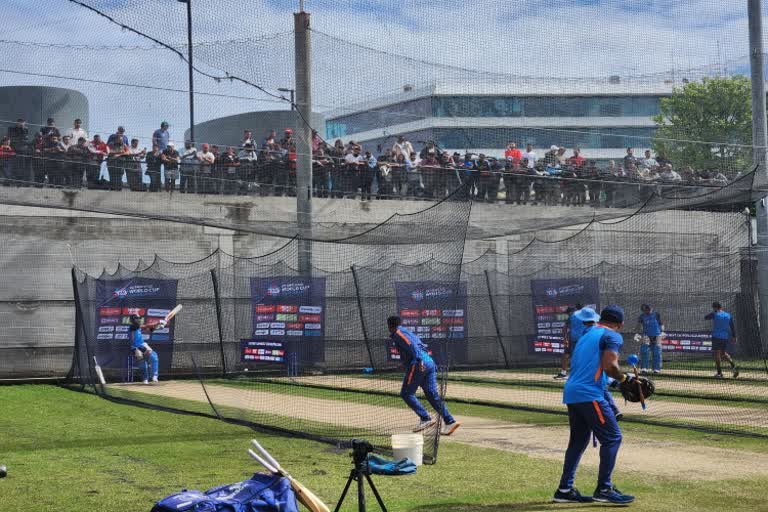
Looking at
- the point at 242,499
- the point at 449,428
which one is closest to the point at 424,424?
the point at 449,428

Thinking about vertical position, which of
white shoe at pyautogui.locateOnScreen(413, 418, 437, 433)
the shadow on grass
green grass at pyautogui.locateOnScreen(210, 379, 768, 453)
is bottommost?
green grass at pyautogui.locateOnScreen(210, 379, 768, 453)

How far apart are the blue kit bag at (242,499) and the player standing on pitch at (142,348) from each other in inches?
564

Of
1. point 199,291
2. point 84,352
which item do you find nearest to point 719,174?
point 199,291

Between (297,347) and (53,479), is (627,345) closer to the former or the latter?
(297,347)

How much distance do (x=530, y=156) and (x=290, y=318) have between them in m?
5.93

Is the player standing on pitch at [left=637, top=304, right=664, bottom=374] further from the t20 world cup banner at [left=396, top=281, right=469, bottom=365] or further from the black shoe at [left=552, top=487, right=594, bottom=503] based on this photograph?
the black shoe at [left=552, top=487, right=594, bottom=503]

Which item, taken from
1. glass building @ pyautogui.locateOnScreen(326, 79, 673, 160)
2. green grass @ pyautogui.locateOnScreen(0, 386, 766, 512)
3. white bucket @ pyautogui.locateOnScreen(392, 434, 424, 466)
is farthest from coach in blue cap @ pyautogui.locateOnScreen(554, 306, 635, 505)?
glass building @ pyautogui.locateOnScreen(326, 79, 673, 160)

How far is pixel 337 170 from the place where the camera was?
65.8ft

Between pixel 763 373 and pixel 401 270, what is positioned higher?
pixel 401 270

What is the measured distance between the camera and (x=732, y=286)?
21.9 metres

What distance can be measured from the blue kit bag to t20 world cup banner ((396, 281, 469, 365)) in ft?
19.3

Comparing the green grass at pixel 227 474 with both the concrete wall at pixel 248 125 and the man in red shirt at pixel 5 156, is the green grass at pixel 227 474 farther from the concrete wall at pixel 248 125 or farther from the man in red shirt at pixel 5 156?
the concrete wall at pixel 248 125

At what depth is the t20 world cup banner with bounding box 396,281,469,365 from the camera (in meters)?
13.6

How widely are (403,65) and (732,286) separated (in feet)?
29.5
